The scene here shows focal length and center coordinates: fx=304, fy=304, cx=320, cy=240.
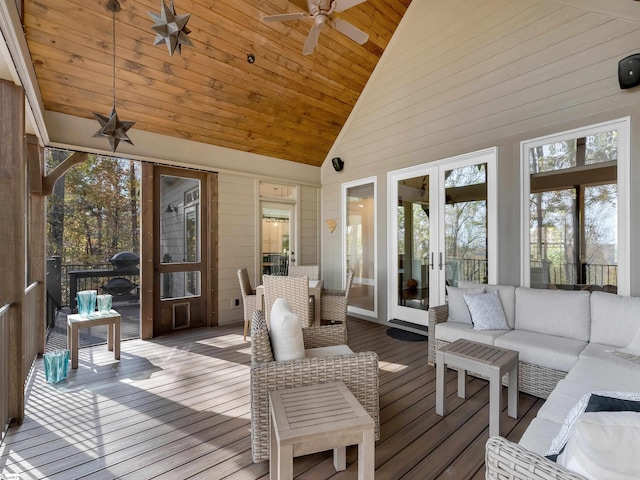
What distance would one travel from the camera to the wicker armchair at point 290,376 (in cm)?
186

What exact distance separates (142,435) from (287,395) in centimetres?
128

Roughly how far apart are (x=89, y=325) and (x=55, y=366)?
1.69ft

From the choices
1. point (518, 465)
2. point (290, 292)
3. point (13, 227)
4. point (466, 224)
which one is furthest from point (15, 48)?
point (466, 224)

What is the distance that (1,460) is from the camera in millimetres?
1914

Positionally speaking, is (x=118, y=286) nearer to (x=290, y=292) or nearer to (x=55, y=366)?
(x=55, y=366)

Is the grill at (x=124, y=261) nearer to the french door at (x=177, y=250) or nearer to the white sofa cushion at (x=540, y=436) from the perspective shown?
the french door at (x=177, y=250)

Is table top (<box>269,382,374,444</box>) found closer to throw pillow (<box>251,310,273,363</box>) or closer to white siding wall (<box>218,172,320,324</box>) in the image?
throw pillow (<box>251,310,273,363</box>)

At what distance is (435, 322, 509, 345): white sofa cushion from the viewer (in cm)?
294

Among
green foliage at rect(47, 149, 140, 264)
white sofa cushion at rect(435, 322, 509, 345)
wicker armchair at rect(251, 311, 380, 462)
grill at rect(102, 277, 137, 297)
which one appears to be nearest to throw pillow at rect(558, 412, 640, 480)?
wicker armchair at rect(251, 311, 380, 462)

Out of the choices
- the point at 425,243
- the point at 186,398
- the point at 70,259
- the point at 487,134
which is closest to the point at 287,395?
the point at 186,398

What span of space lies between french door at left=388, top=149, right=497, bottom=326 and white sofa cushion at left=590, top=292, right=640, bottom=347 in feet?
3.59

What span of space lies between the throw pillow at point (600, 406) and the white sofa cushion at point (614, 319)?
2.04m

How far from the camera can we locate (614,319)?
262 cm

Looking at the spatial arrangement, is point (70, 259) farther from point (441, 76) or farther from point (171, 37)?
point (441, 76)
